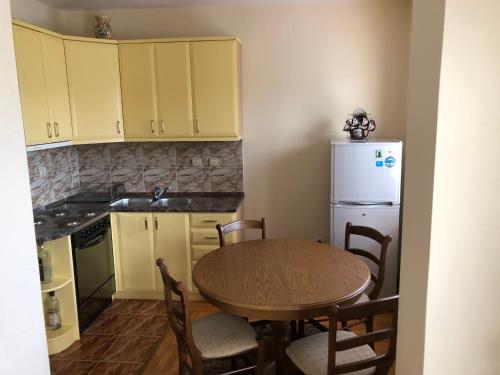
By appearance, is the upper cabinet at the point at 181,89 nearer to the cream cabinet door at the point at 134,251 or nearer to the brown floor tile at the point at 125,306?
the cream cabinet door at the point at 134,251

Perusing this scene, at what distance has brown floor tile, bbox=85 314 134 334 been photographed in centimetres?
320

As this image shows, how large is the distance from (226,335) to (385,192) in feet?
5.96

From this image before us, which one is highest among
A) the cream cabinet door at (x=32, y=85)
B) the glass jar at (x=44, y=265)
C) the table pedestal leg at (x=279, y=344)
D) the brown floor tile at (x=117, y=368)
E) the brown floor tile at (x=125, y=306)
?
the cream cabinet door at (x=32, y=85)

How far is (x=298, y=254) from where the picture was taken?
260 cm

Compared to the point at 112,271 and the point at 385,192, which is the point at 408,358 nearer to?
the point at 385,192

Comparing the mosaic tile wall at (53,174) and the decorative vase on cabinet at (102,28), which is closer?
the mosaic tile wall at (53,174)

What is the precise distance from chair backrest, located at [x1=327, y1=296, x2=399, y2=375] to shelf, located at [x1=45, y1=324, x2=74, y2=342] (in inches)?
81.3

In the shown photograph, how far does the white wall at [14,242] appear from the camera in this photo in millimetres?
1218

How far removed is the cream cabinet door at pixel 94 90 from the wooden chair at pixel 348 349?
2.52m

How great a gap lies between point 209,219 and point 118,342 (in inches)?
46.9

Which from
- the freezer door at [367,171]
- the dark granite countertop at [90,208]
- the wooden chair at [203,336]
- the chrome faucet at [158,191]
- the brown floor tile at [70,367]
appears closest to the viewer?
the wooden chair at [203,336]

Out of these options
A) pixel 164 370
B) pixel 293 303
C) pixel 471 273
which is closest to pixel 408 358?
pixel 471 273

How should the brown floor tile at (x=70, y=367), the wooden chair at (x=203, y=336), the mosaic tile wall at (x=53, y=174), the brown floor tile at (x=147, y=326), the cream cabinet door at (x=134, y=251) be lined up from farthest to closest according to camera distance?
the cream cabinet door at (x=134, y=251), the mosaic tile wall at (x=53, y=174), the brown floor tile at (x=147, y=326), the brown floor tile at (x=70, y=367), the wooden chair at (x=203, y=336)

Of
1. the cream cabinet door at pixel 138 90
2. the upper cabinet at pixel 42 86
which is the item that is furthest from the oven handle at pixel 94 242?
the cream cabinet door at pixel 138 90
